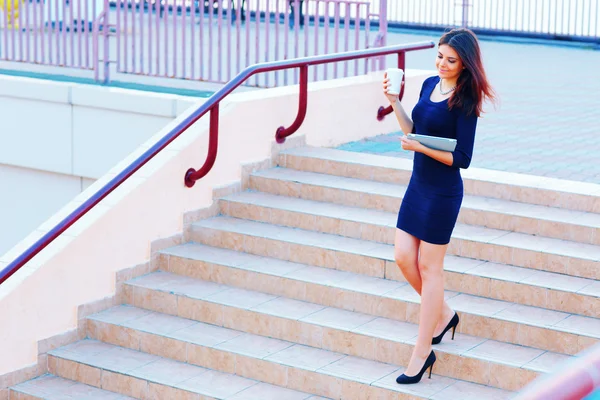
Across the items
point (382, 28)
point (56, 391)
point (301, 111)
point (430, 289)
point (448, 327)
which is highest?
point (382, 28)

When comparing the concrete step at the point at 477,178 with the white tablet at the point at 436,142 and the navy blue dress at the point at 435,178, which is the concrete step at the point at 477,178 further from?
the white tablet at the point at 436,142

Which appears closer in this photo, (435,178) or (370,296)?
(435,178)

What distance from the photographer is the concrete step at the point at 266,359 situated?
5.35m

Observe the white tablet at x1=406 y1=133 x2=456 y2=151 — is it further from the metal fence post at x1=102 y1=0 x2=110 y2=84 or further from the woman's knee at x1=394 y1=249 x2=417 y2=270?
the metal fence post at x1=102 y1=0 x2=110 y2=84

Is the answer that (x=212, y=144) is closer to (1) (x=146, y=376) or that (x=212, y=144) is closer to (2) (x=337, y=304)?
(2) (x=337, y=304)

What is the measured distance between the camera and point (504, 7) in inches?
714

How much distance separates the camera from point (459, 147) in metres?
4.87

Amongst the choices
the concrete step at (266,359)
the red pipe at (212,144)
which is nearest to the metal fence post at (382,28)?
the red pipe at (212,144)

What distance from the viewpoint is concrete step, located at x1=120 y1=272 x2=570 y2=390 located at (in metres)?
5.36

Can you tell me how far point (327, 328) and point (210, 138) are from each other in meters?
1.84

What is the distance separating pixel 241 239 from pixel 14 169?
13.7 ft

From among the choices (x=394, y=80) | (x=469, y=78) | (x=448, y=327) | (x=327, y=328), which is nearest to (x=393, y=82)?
(x=394, y=80)

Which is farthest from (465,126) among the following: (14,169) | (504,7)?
(504,7)

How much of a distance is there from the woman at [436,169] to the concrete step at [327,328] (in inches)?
11.1
